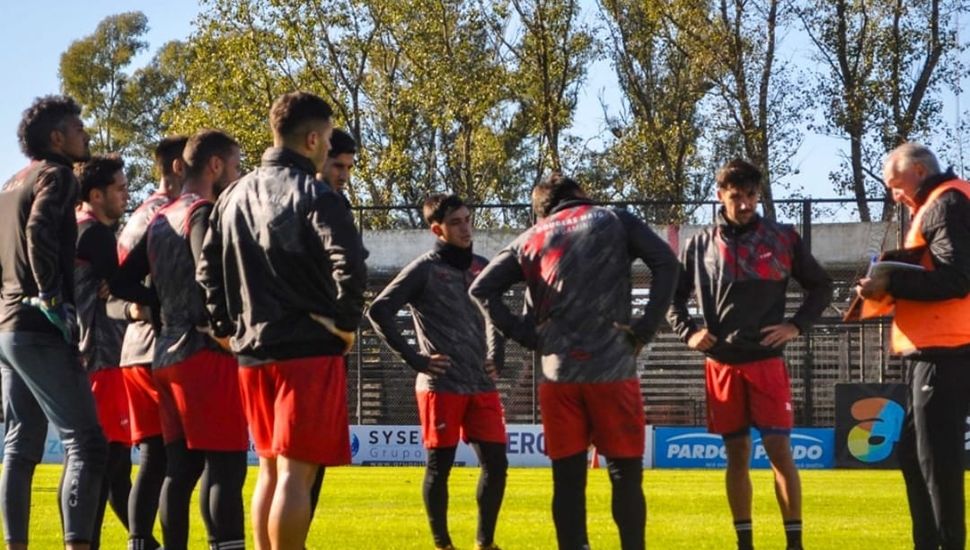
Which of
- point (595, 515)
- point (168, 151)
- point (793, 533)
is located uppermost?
point (168, 151)

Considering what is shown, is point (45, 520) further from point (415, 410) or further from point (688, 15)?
point (688, 15)

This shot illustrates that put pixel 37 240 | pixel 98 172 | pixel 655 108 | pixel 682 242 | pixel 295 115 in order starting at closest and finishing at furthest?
1. pixel 295 115
2. pixel 37 240
3. pixel 98 172
4. pixel 682 242
5. pixel 655 108

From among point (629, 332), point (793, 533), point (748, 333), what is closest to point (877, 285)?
point (629, 332)

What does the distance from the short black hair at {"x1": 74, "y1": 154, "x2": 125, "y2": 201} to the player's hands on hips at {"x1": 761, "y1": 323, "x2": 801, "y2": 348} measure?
12.5 feet

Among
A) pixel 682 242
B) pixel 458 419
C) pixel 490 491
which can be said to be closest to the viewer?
pixel 490 491

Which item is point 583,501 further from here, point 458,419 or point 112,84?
point 112,84

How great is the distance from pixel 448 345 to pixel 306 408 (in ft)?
13.3

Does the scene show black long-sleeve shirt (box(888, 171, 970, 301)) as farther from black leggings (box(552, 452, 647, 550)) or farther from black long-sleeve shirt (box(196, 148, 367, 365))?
black long-sleeve shirt (box(196, 148, 367, 365))

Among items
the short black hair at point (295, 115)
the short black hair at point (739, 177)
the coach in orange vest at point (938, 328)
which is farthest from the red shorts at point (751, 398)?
the short black hair at point (295, 115)

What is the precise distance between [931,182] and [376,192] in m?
36.9

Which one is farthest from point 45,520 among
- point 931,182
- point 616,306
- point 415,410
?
point 415,410

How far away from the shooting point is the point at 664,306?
8.38 m

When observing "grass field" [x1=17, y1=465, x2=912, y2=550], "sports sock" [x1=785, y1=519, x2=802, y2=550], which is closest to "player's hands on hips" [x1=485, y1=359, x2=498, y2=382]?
"grass field" [x1=17, y1=465, x2=912, y2=550]

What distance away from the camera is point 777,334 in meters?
9.66
